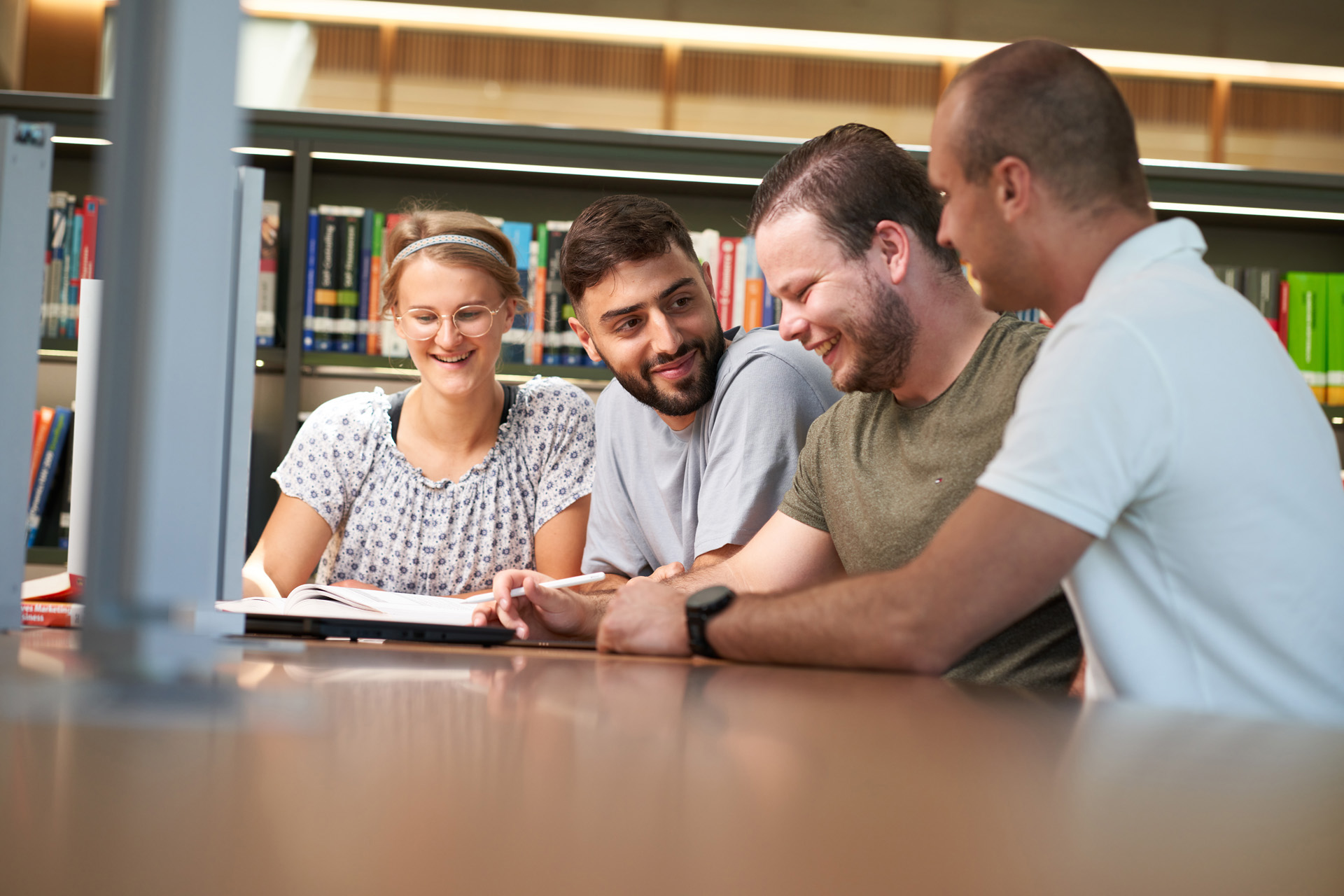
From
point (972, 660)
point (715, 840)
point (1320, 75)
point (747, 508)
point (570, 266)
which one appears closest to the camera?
point (715, 840)

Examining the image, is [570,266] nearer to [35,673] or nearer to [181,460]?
[35,673]

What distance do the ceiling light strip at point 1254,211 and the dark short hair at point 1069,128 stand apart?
190 cm

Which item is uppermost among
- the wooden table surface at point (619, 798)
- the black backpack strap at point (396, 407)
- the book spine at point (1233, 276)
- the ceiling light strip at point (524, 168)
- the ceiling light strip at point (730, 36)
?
the ceiling light strip at point (730, 36)

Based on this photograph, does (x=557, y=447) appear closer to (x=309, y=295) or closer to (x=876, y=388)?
(x=876, y=388)

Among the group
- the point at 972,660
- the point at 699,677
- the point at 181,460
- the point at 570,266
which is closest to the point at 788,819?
the point at 181,460

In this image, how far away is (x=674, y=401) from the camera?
1743 mm

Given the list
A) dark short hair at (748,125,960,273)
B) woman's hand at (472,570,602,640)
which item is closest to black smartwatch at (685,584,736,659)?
woman's hand at (472,570,602,640)

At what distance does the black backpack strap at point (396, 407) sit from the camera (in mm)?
2051

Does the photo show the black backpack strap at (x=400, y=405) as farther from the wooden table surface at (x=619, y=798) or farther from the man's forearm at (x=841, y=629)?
the wooden table surface at (x=619, y=798)

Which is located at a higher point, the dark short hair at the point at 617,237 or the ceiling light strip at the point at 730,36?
the ceiling light strip at the point at 730,36

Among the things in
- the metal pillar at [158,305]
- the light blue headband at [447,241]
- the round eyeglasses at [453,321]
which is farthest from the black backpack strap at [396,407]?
the metal pillar at [158,305]

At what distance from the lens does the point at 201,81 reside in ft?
1.14

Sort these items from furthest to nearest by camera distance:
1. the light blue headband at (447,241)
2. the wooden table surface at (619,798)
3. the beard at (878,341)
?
the light blue headband at (447,241)
the beard at (878,341)
the wooden table surface at (619,798)

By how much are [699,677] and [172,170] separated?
1.54ft
